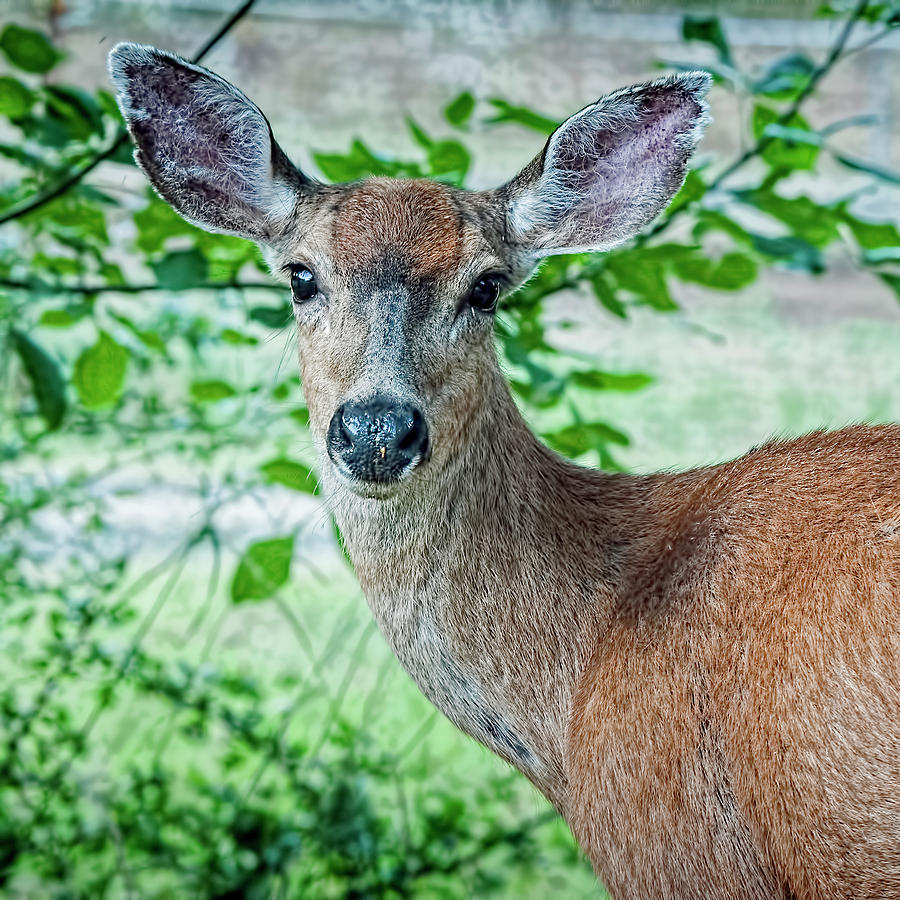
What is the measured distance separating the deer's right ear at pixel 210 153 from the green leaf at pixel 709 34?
1.36 meters

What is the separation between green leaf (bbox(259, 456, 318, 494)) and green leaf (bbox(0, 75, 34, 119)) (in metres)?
1.32

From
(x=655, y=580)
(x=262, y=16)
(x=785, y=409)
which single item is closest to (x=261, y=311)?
(x=655, y=580)

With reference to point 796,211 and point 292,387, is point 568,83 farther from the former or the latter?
point 796,211

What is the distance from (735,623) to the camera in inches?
120

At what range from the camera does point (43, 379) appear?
13.1 feet

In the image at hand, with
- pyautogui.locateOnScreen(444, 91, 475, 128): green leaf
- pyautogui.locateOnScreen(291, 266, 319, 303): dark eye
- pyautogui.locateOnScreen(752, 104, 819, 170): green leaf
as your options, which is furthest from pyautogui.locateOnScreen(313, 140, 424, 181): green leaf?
pyautogui.locateOnScreen(752, 104, 819, 170): green leaf

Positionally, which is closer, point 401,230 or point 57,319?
point 401,230

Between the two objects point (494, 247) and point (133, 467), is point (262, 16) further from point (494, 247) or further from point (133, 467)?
point (494, 247)

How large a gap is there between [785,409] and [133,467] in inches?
152

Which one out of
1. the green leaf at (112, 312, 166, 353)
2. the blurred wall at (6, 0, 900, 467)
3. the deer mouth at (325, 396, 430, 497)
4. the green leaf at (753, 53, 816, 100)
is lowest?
the deer mouth at (325, 396, 430, 497)

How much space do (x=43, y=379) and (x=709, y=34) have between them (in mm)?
2355

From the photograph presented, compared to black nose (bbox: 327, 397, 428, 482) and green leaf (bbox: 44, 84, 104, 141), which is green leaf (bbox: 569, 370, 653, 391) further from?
green leaf (bbox: 44, 84, 104, 141)

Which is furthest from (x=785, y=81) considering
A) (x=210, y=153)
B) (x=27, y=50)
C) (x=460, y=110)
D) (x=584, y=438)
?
(x=27, y=50)

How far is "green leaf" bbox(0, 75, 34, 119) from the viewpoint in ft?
12.2
